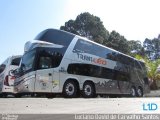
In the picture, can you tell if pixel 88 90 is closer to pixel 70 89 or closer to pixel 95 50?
pixel 70 89

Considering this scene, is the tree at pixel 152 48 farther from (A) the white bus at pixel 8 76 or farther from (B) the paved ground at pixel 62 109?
(B) the paved ground at pixel 62 109

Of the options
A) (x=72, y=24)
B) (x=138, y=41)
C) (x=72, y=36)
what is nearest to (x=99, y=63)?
(x=72, y=36)

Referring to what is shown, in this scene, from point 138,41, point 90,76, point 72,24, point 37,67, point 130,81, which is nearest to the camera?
point 37,67

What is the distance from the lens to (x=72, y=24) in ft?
213

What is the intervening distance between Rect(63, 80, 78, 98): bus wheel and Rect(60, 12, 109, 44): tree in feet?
149

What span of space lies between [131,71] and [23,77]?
10.7 meters

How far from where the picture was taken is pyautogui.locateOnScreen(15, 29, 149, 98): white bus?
1677 centimetres

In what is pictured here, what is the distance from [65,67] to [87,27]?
159ft

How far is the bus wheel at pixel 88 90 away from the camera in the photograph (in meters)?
19.0

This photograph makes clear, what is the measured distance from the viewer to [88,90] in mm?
19422

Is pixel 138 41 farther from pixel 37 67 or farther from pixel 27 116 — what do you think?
pixel 27 116

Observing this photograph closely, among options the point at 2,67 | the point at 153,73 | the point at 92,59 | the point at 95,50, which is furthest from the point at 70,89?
the point at 153,73

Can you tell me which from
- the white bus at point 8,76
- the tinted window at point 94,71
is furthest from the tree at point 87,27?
the tinted window at point 94,71

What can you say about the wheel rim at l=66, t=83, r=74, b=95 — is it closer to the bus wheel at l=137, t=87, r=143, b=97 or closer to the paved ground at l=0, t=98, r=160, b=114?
the paved ground at l=0, t=98, r=160, b=114
